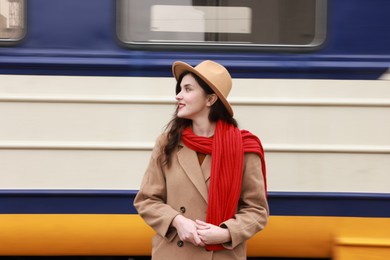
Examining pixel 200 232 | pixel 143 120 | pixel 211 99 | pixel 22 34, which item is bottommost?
→ pixel 200 232

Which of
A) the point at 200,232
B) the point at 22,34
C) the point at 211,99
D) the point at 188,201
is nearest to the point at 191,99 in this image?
the point at 211,99

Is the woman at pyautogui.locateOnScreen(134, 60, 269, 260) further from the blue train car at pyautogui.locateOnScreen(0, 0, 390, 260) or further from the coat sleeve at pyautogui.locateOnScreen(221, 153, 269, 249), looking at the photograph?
the blue train car at pyautogui.locateOnScreen(0, 0, 390, 260)

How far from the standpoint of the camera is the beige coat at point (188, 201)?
242cm

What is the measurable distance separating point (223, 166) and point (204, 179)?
3.6 inches

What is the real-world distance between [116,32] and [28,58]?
439 mm

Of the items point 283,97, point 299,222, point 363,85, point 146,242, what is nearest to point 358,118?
point 363,85

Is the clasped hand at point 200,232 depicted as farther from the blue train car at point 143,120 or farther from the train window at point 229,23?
the train window at point 229,23

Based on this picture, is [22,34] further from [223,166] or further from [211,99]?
[223,166]

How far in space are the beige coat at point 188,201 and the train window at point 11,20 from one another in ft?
3.44

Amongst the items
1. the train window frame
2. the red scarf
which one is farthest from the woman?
the train window frame

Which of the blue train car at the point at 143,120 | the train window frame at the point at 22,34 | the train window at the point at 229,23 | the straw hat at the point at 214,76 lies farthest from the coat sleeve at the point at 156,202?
the train window frame at the point at 22,34

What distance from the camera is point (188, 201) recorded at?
2.44 metres

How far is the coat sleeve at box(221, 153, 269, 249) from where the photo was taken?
243cm

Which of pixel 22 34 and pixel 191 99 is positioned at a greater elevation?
pixel 22 34
